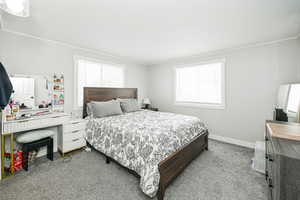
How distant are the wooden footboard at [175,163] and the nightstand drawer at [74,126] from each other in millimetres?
2078

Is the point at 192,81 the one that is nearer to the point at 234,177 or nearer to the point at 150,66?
the point at 150,66

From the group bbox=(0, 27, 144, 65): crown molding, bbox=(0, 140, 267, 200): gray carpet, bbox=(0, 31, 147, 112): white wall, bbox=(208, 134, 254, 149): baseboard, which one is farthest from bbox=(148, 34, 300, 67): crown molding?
bbox=(0, 140, 267, 200): gray carpet

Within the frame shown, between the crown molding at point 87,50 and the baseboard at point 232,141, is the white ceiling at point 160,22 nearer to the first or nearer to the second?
the crown molding at point 87,50

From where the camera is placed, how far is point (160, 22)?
77.6 inches

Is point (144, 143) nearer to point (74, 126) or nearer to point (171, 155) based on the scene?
point (171, 155)

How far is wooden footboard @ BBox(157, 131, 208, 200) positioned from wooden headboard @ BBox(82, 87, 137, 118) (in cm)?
251

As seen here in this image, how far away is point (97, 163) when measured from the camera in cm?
230

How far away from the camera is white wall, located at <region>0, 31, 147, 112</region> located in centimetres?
225

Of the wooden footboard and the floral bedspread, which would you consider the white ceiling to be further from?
the wooden footboard

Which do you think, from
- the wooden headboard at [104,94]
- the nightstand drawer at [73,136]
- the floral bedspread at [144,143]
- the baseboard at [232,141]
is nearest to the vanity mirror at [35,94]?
the wooden headboard at [104,94]

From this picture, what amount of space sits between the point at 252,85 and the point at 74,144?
4.27 metres

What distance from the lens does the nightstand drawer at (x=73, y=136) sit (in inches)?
98.7

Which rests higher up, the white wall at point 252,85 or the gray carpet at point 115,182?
the white wall at point 252,85

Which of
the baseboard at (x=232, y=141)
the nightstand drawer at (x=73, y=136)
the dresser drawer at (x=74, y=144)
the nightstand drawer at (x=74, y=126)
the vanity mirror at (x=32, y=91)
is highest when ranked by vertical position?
the vanity mirror at (x=32, y=91)
